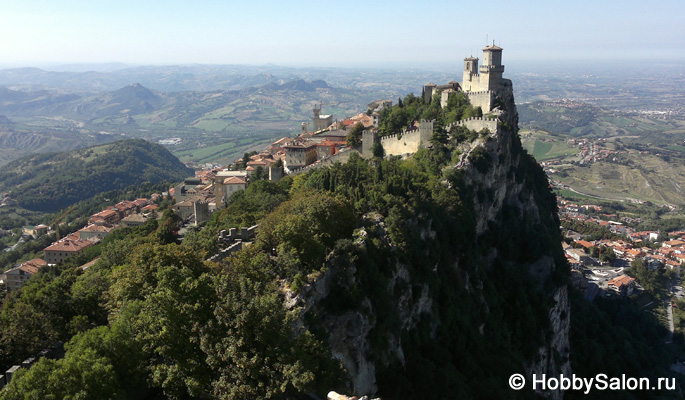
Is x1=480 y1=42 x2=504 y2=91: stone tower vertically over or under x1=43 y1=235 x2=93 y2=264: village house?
over

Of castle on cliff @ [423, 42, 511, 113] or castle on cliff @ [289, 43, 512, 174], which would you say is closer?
castle on cliff @ [289, 43, 512, 174]

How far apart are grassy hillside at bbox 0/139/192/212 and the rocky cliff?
128996 mm

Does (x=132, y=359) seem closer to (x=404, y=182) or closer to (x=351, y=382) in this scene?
(x=351, y=382)

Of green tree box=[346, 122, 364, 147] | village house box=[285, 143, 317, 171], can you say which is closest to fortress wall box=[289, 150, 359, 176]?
village house box=[285, 143, 317, 171]

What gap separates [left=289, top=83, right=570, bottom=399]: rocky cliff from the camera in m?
23.3

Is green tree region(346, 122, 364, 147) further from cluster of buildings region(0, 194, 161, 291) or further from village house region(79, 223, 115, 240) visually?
village house region(79, 223, 115, 240)

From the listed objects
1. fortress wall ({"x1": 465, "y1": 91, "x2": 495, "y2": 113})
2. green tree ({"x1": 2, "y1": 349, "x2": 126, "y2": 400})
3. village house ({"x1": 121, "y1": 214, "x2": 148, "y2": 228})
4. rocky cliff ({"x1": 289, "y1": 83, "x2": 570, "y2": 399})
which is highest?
fortress wall ({"x1": 465, "y1": 91, "x2": 495, "y2": 113})

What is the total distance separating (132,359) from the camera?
15.9 m

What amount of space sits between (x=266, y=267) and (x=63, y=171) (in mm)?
171937

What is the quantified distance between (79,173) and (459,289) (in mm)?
159087

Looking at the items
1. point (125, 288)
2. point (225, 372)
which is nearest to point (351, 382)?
point (225, 372)

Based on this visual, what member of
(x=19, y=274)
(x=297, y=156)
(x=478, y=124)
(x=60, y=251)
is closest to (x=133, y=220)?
(x=60, y=251)

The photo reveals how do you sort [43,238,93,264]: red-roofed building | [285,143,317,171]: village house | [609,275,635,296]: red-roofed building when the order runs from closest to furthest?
[285,143,317,171]: village house, [43,238,93,264]: red-roofed building, [609,275,635,296]: red-roofed building

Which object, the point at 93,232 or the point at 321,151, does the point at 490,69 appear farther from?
the point at 93,232
